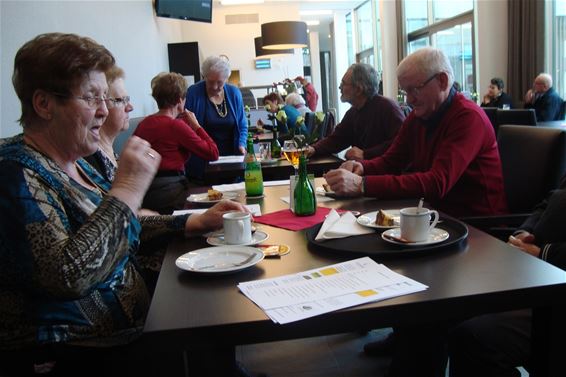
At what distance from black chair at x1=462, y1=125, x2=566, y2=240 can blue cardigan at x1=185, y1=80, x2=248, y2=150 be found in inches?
88.7

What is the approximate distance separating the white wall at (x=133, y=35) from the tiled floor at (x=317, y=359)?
1.34 meters

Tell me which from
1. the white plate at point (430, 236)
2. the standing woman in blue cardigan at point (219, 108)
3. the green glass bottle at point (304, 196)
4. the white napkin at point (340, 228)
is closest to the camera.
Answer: the white plate at point (430, 236)

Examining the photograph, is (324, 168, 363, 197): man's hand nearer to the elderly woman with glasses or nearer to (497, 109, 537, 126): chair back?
the elderly woman with glasses

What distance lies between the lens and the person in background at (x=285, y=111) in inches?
152

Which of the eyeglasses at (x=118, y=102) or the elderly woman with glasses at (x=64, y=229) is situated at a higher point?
the eyeglasses at (x=118, y=102)

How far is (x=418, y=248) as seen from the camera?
1.16 metres

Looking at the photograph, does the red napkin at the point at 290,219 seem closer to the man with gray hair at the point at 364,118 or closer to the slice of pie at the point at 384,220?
the slice of pie at the point at 384,220

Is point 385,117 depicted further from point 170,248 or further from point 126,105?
point 170,248

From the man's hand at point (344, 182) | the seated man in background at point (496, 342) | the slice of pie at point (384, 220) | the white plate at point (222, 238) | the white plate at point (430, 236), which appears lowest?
the seated man in background at point (496, 342)

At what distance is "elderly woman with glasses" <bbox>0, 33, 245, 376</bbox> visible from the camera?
3.09ft

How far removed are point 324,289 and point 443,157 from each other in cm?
102

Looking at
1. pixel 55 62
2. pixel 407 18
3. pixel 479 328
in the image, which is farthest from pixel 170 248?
pixel 407 18

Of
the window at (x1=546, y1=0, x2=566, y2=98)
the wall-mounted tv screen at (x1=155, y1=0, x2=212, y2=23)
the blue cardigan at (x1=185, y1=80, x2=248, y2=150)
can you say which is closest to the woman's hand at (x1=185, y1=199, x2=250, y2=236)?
the blue cardigan at (x1=185, y1=80, x2=248, y2=150)

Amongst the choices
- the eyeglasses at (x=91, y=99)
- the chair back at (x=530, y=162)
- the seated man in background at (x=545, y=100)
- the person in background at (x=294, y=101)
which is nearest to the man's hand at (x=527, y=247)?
the chair back at (x=530, y=162)
